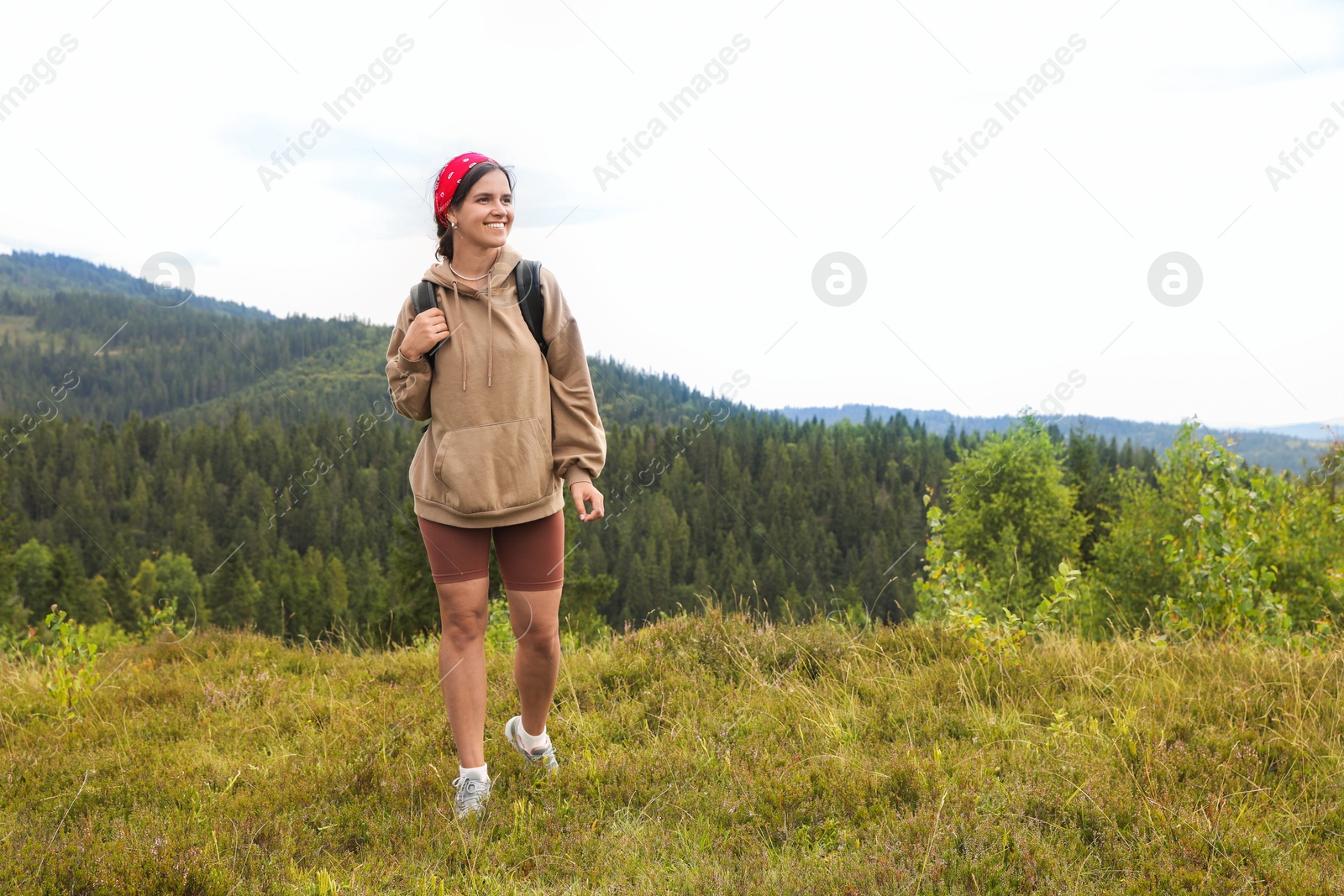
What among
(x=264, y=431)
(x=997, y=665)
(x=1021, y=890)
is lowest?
(x=264, y=431)

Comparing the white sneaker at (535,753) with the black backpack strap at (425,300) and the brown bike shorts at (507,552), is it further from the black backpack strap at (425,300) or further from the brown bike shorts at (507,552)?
the black backpack strap at (425,300)

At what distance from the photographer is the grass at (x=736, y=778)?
296 cm

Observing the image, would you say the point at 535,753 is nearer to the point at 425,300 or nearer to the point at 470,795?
the point at 470,795

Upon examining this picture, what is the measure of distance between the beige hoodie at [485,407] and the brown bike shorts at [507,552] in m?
0.08

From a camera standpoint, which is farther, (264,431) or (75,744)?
(264,431)

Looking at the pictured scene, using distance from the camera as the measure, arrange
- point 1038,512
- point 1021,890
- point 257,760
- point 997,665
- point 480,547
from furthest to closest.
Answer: point 1038,512, point 997,665, point 257,760, point 480,547, point 1021,890

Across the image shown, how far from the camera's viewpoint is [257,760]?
4.15 meters

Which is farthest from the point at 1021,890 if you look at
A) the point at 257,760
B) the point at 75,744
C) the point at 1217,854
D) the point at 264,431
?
the point at 264,431

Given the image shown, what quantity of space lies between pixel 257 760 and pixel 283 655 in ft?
7.00

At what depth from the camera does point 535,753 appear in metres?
3.91

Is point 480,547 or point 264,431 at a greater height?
point 480,547

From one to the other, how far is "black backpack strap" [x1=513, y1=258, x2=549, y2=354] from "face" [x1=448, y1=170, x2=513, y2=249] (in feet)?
0.53

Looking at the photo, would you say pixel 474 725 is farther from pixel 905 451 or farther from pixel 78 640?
pixel 905 451

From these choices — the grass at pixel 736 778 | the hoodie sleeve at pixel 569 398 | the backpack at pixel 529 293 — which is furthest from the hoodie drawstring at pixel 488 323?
the grass at pixel 736 778
